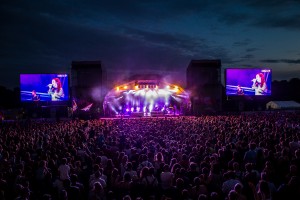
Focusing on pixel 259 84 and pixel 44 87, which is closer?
pixel 44 87

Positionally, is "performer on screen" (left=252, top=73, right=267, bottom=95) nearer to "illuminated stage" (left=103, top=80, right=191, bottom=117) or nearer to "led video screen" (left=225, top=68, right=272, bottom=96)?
"led video screen" (left=225, top=68, right=272, bottom=96)

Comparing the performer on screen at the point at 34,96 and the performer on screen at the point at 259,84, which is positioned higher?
the performer on screen at the point at 259,84

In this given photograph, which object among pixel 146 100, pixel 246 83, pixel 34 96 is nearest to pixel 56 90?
pixel 34 96

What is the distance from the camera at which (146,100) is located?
5609 cm

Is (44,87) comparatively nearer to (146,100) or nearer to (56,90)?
(56,90)

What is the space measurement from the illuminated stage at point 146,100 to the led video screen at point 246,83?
624cm

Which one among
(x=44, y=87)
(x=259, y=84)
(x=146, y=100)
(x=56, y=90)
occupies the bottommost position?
(x=146, y=100)

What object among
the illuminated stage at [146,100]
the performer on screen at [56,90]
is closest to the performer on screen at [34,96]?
the performer on screen at [56,90]

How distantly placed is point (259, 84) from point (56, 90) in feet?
92.1

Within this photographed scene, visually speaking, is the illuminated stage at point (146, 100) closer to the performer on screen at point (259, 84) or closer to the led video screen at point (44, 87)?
the led video screen at point (44, 87)

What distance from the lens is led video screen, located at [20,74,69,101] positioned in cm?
5341

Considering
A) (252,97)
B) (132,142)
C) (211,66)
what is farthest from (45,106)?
(132,142)

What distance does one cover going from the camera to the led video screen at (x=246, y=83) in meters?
53.5

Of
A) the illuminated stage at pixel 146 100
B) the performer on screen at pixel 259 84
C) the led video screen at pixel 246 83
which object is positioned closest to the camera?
the illuminated stage at pixel 146 100
